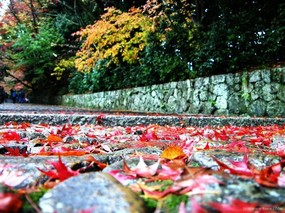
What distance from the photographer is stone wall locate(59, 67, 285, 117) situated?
6.74 meters

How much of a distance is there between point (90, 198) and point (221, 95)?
7.64 metres

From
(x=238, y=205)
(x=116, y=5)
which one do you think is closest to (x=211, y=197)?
(x=238, y=205)

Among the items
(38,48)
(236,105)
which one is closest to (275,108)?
(236,105)

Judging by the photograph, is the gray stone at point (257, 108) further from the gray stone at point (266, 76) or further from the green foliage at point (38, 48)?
the green foliage at point (38, 48)

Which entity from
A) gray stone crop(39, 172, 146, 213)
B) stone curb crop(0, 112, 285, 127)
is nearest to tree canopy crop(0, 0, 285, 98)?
stone curb crop(0, 112, 285, 127)

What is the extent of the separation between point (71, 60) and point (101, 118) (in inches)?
534

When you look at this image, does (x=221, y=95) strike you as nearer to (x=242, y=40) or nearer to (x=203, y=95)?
(x=203, y=95)

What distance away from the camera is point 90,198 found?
60 cm

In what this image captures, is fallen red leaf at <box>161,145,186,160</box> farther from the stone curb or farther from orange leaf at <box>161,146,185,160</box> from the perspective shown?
the stone curb

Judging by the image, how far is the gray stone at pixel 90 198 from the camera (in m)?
0.58

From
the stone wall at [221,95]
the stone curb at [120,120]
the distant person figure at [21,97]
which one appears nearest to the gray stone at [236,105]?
the stone wall at [221,95]

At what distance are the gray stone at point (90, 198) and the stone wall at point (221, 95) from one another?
6.60m

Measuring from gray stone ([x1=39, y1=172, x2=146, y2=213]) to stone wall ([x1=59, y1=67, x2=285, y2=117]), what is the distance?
660cm

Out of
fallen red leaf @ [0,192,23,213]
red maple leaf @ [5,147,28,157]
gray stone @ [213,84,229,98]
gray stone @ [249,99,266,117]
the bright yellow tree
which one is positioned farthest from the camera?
the bright yellow tree
